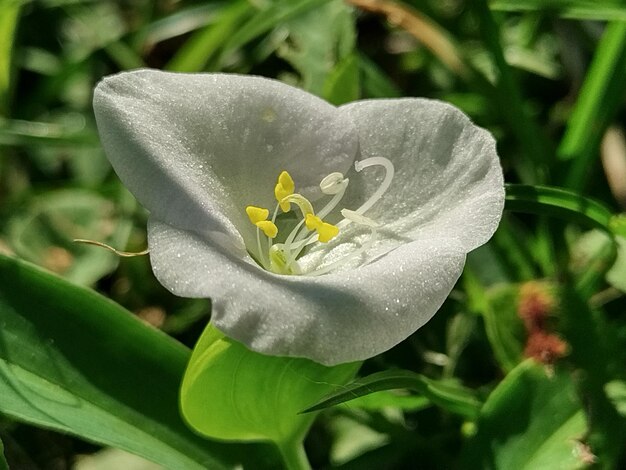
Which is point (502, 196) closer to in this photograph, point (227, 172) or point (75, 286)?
point (227, 172)

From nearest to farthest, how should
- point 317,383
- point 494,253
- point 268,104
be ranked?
1. point 317,383
2. point 268,104
3. point 494,253

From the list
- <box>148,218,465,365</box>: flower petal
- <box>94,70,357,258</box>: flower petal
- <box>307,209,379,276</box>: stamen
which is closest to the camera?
<box>148,218,465,365</box>: flower petal

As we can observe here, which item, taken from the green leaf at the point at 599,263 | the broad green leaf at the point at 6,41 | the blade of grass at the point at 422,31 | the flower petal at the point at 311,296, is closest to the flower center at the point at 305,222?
the flower petal at the point at 311,296

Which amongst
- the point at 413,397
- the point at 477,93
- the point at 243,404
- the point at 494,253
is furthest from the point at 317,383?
the point at 477,93

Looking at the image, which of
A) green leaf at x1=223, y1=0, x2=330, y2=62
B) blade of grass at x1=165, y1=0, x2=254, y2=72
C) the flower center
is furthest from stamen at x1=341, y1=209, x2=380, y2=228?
blade of grass at x1=165, y1=0, x2=254, y2=72

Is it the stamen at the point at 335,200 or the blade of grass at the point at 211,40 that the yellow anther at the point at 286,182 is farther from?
the blade of grass at the point at 211,40

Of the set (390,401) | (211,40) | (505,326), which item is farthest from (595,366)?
(211,40)

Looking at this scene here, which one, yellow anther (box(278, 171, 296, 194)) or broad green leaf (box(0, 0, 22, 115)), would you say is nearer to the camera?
yellow anther (box(278, 171, 296, 194))

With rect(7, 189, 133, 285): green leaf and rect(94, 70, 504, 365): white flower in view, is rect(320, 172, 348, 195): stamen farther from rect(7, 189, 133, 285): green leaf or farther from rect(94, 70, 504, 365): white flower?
rect(7, 189, 133, 285): green leaf
